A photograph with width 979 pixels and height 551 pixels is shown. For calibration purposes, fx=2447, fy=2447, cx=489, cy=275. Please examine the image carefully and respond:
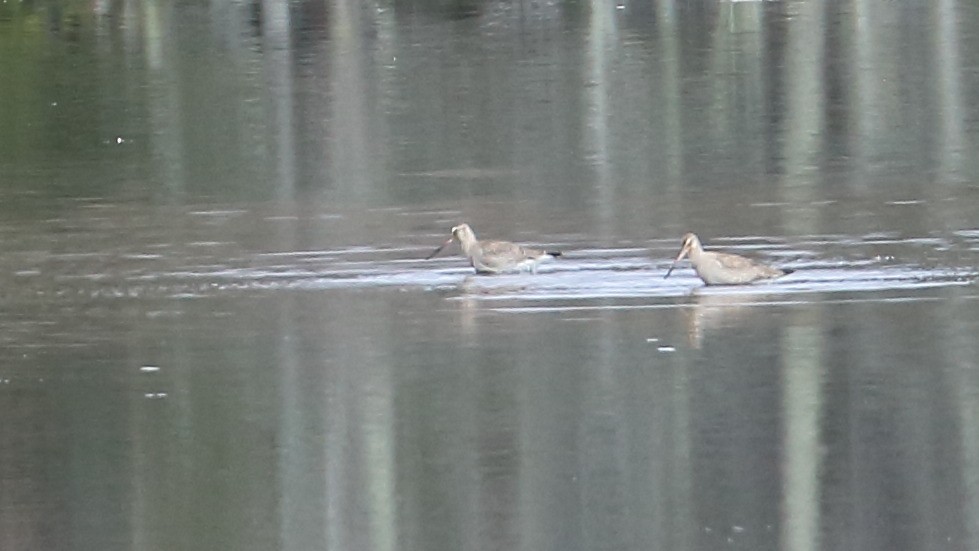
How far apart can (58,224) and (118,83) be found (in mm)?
11870

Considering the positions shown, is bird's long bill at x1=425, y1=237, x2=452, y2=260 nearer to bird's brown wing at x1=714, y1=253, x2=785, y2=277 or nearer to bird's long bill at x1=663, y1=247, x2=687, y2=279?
bird's long bill at x1=663, y1=247, x2=687, y2=279

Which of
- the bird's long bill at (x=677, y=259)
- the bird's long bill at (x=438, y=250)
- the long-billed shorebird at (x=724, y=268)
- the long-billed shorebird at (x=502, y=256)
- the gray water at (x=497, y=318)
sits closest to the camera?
the gray water at (x=497, y=318)

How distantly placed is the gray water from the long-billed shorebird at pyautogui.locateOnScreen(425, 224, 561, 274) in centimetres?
10

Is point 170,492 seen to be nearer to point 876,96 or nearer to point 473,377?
point 473,377

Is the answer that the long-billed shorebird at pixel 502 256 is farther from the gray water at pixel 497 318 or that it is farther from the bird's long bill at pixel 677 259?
the bird's long bill at pixel 677 259

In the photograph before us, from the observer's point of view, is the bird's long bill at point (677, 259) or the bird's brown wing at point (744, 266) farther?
the bird's long bill at point (677, 259)

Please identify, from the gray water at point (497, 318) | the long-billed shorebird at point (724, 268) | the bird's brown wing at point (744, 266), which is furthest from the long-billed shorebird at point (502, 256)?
the bird's brown wing at point (744, 266)

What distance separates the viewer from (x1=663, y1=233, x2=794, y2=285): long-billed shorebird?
42.8 ft

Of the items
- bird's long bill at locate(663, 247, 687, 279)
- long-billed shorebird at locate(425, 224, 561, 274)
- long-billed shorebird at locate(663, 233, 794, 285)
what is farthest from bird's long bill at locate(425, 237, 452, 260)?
long-billed shorebird at locate(663, 233, 794, 285)

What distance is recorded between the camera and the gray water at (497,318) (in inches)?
348

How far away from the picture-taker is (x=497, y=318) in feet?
40.9

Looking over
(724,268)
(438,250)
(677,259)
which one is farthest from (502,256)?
(724,268)

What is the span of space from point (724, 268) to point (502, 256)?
4.66 feet

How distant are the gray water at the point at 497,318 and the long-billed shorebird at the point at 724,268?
85mm
